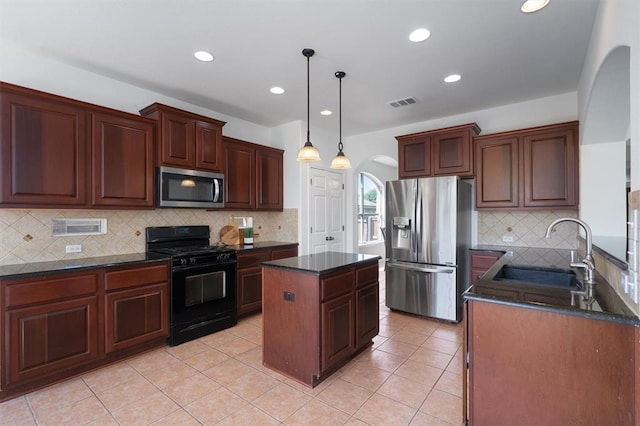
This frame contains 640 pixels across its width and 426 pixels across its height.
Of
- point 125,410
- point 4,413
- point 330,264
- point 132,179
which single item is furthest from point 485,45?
point 4,413

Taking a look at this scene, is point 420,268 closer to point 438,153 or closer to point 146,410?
point 438,153

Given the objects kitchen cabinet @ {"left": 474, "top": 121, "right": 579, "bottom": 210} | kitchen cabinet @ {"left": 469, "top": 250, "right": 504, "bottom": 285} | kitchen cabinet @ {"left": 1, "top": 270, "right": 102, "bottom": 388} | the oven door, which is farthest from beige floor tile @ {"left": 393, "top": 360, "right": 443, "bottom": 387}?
kitchen cabinet @ {"left": 1, "top": 270, "right": 102, "bottom": 388}

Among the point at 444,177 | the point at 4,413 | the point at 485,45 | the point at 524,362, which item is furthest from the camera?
the point at 444,177

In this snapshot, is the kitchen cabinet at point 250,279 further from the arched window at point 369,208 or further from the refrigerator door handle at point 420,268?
the arched window at point 369,208

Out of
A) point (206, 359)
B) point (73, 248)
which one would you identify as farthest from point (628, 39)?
point (73, 248)

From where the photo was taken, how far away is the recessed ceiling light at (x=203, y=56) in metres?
2.74

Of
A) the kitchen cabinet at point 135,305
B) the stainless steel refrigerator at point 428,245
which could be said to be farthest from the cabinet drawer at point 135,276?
the stainless steel refrigerator at point 428,245

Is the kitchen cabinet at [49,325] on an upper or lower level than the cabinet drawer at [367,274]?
lower

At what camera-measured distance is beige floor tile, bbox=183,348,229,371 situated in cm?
271

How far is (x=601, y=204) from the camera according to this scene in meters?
3.00

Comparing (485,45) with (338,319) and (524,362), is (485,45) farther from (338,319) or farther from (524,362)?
(338,319)

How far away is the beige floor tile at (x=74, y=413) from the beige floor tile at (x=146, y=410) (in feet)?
0.41

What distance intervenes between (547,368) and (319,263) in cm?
163

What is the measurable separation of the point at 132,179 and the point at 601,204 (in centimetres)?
469
